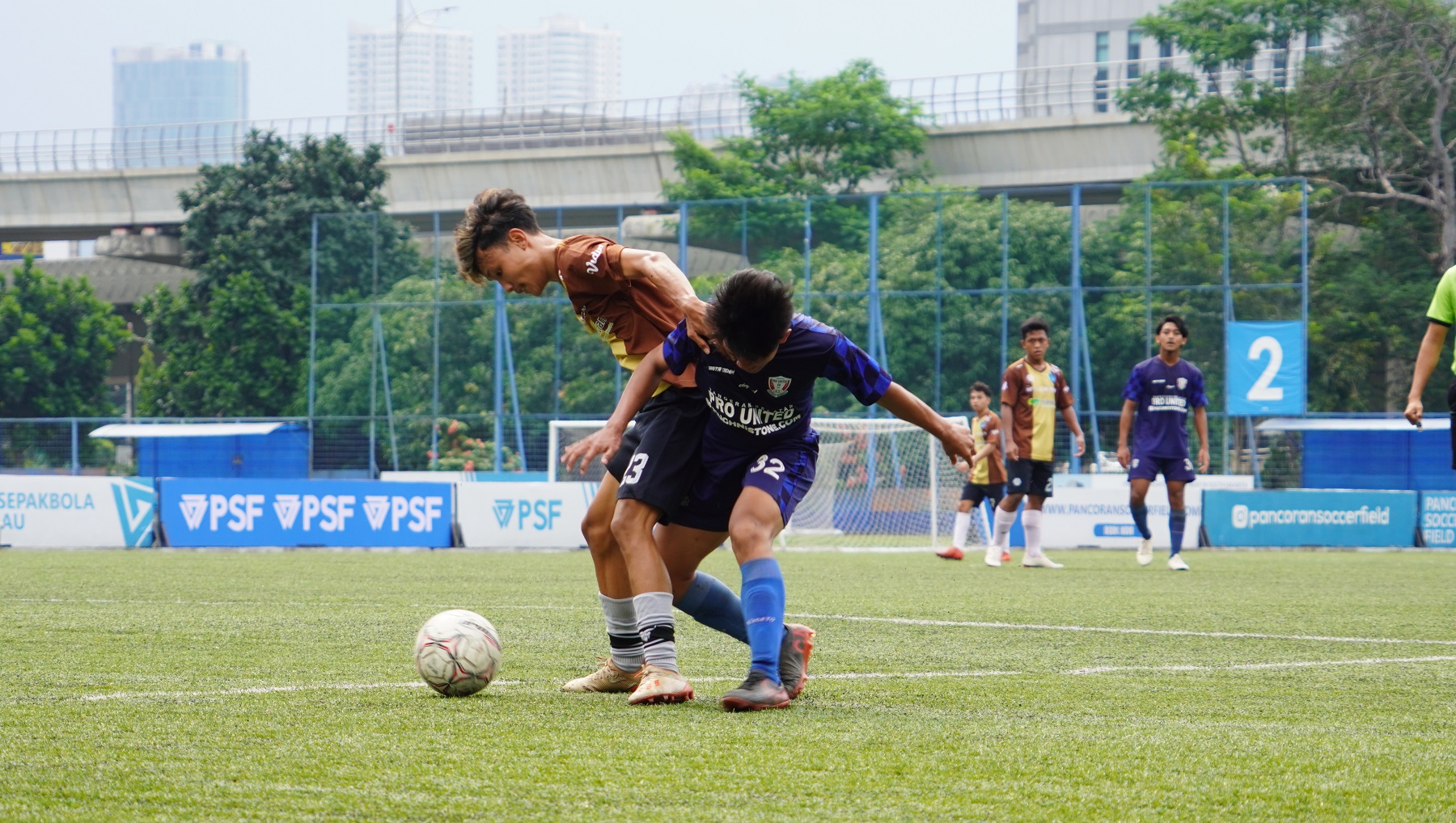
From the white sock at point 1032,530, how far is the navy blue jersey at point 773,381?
909 cm

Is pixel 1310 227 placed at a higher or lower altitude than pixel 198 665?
higher

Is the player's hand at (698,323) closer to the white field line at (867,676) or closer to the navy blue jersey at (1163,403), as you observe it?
the white field line at (867,676)

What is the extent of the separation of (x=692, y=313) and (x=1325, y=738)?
2.08 meters

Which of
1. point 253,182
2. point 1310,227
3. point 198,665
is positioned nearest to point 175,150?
point 253,182

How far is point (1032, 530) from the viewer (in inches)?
545

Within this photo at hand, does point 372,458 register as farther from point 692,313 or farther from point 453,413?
point 692,313

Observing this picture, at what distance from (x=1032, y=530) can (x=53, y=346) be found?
113ft

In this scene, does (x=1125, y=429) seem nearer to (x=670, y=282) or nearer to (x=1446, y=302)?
(x=1446, y=302)

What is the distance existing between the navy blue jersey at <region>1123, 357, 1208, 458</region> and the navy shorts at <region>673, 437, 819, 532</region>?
8.48m

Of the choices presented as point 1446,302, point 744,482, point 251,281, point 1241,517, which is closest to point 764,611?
point 744,482

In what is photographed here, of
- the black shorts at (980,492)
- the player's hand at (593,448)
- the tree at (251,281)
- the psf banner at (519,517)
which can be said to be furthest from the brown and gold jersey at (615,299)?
the tree at (251,281)

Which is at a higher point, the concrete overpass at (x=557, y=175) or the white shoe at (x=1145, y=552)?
the concrete overpass at (x=557, y=175)

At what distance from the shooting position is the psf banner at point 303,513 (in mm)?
17781

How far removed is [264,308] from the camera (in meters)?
38.4
